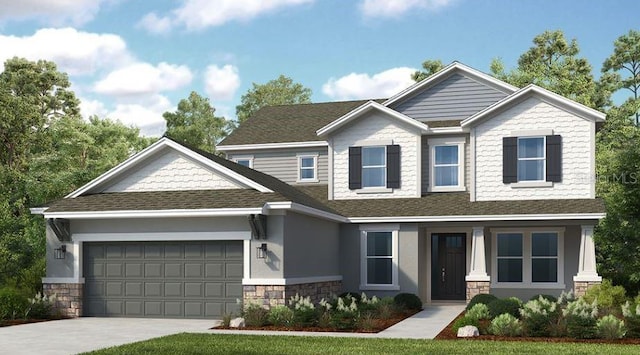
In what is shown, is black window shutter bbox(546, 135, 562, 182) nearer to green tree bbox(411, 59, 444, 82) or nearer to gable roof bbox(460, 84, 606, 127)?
gable roof bbox(460, 84, 606, 127)

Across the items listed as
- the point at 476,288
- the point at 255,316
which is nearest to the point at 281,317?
the point at 255,316

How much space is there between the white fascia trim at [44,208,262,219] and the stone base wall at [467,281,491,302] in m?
7.78

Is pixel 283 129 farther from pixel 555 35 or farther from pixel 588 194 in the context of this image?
pixel 555 35

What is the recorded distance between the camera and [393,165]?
26688 mm

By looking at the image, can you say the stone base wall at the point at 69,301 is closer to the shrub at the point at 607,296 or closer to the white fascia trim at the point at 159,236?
the white fascia trim at the point at 159,236

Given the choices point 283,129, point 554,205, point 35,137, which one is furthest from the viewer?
point 35,137

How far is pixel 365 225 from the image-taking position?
26.0 meters

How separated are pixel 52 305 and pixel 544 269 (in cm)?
1484

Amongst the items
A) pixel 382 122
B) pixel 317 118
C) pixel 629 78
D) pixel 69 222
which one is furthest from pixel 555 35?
→ pixel 69 222

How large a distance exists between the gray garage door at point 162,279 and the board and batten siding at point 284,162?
849 cm

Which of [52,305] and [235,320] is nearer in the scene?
[235,320]

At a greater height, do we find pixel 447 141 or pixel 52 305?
pixel 447 141

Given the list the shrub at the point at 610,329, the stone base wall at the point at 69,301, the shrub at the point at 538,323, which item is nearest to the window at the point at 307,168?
the stone base wall at the point at 69,301

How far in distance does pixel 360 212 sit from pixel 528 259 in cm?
551
